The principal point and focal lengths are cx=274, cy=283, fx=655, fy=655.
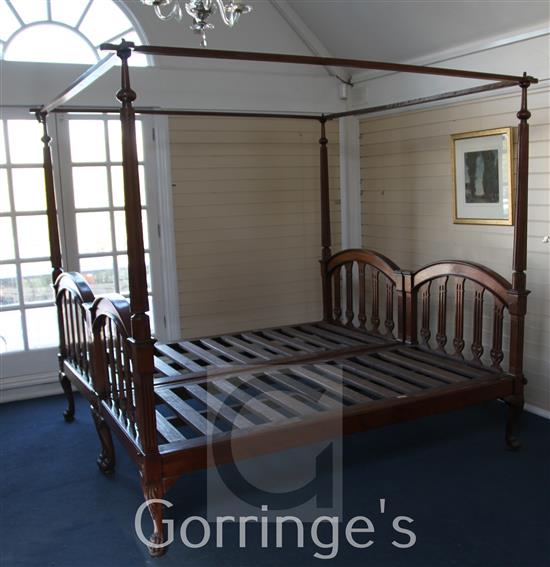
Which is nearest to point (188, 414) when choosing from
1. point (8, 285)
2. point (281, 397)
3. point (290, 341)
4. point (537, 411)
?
point (281, 397)

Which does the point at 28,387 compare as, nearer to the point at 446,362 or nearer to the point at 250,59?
the point at 446,362

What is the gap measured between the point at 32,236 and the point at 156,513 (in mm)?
2448

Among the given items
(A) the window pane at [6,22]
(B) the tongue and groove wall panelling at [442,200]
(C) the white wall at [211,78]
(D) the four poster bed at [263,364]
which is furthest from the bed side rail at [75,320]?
(B) the tongue and groove wall panelling at [442,200]

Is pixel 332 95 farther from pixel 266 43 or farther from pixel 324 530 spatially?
pixel 324 530

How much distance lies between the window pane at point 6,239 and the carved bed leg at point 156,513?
2.34m

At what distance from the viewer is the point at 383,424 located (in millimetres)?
3084

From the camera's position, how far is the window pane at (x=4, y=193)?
427cm

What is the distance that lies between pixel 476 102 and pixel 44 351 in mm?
3268

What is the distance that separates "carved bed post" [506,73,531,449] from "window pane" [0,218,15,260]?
3125 millimetres

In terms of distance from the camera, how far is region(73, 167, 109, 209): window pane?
14.6 feet

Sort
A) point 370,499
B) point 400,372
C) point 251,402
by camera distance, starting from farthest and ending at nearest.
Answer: point 400,372
point 251,402
point 370,499

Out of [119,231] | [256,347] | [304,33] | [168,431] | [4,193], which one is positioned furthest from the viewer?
[304,33]

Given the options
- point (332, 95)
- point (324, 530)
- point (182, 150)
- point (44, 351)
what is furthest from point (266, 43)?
point (324, 530)

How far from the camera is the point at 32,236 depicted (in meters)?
4.39
